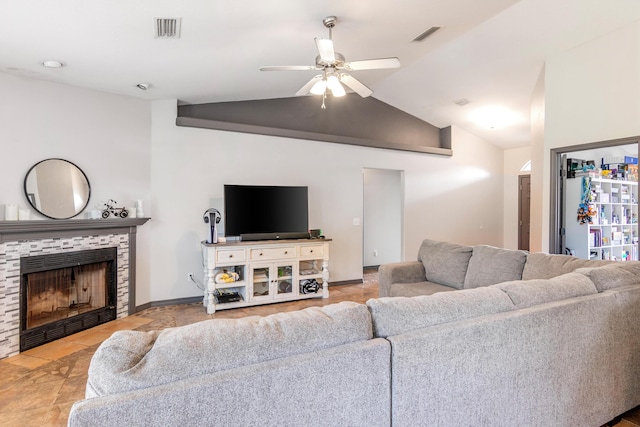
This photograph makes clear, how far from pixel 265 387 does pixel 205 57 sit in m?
3.20

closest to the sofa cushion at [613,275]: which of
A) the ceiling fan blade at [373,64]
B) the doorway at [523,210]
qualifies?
the ceiling fan blade at [373,64]

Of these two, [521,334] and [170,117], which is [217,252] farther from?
[521,334]

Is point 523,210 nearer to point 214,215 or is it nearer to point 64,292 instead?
point 214,215

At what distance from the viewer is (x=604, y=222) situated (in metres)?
4.88

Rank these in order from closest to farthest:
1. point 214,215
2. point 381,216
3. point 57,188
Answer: point 57,188, point 214,215, point 381,216

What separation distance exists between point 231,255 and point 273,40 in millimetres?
Result: 2459

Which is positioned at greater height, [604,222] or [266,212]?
[266,212]

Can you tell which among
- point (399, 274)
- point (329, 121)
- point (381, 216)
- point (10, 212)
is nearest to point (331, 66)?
point (399, 274)

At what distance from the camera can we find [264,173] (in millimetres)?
5094

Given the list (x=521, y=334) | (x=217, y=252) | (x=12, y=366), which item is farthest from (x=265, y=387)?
(x=217, y=252)

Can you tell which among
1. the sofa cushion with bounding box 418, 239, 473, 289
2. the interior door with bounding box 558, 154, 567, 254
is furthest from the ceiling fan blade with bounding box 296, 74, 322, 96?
the interior door with bounding box 558, 154, 567, 254

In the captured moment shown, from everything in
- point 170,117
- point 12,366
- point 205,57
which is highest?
point 205,57

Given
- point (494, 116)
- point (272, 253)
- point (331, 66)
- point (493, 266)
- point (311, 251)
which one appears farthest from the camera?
point (494, 116)

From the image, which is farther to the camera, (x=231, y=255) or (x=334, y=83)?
(x=231, y=255)
